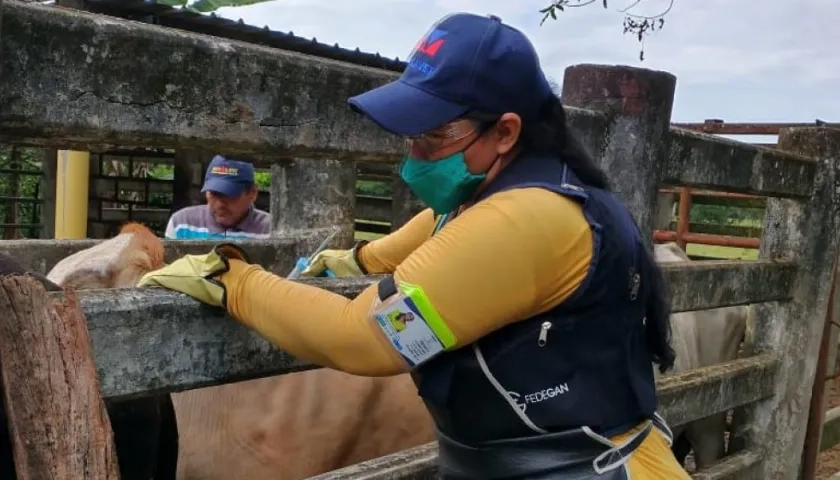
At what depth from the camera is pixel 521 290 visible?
1607 millimetres

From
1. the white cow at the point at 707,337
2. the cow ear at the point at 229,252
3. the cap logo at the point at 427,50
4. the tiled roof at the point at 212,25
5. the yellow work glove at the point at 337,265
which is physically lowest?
the white cow at the point at 707,337

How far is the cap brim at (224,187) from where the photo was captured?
5336mm

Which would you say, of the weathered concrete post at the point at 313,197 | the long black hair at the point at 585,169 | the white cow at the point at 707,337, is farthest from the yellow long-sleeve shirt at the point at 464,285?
the white cow at the point at 707,337

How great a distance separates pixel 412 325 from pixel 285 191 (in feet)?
7.09

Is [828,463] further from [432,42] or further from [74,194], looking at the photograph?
[74,194]

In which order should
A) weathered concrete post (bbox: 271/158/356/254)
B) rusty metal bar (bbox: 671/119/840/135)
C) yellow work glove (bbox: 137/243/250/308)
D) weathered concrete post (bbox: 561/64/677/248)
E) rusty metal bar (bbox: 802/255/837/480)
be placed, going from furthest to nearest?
rusty metal bar (bbox: 671/119/840/135)
rusty metal bar (bbox: 802/255/837/480)
weathered concrete post (bbox: 271/158/356/254)
weathered concrete post (bbox: 561/64/677/248)
yellow work glove (bbox: 137/243/250/308)

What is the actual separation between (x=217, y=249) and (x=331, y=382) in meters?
1.19

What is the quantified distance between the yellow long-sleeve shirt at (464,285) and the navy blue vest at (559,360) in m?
0.04

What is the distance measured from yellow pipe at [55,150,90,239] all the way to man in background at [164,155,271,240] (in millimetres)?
1512

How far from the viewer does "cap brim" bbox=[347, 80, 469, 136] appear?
1.66 m

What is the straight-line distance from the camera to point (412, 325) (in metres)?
1.59

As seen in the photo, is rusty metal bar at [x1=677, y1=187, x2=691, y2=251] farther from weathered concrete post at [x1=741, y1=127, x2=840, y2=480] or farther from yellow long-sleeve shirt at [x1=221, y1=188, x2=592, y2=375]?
yellow long-sleeve shirt at [x1=221, y1=188, x2=592, y2=375]

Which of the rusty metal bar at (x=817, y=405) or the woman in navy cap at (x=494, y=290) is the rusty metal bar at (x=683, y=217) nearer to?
the rusty metal bar at (x=817, y=405)

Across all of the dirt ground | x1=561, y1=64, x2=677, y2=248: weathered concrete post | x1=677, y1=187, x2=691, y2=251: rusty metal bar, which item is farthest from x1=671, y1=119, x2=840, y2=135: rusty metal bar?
x1=561, y1=64, x2=677, y2=248: weathered concrete post
